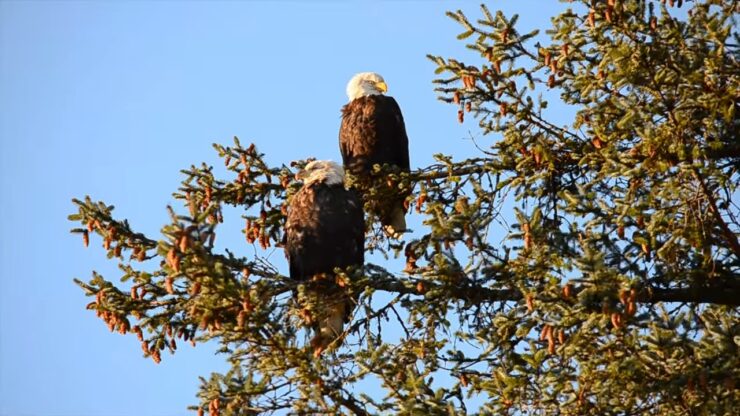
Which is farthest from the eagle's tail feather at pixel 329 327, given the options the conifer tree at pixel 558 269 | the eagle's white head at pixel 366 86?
the eagle's white head at pixel 366 86

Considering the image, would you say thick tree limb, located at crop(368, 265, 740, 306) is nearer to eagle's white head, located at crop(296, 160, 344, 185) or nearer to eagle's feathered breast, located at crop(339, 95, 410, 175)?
eagle's white head, located at crop(296, 160, 344, 185)

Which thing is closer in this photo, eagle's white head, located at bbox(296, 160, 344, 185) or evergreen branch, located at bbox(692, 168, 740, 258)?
evergreen branch, located at bbox(692, 168, 740, 258)

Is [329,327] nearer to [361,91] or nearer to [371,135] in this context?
[371,135]

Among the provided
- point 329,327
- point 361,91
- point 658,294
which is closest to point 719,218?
point 658,294

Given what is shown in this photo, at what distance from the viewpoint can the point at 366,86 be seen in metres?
9.57

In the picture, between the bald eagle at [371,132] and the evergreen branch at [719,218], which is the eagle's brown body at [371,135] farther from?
the evergreen branch at [719,218]

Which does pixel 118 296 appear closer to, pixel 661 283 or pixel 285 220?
pixel 285 220

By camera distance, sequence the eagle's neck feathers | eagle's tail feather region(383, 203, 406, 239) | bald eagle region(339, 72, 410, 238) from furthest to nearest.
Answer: the eagle's neck feathers, bald eagle region(339, 72, 410, 238), eagle's tail feather region(383, 203, 406, 239)

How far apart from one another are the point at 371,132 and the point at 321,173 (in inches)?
58.2

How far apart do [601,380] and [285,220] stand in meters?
3.12

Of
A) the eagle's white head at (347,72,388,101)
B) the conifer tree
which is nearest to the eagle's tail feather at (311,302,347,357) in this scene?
the conifer tree

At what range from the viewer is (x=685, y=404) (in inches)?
199

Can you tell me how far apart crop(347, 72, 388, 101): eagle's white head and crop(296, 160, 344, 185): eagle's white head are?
177 centimetres

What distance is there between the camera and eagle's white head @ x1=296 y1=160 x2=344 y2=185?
7.61 m
